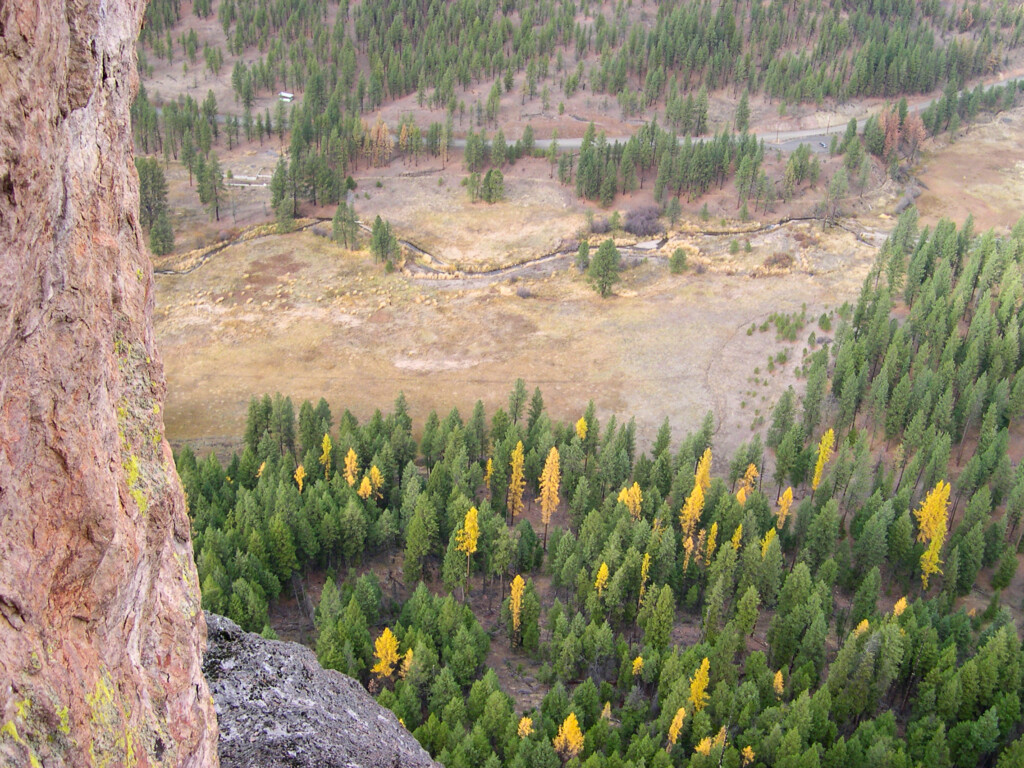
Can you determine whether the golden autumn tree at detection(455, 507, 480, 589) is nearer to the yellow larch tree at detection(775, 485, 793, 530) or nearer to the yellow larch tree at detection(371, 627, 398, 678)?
the yellow larch tree at detection(371, 627, 398, 678)

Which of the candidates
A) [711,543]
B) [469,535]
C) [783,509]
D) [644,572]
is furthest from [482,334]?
[644,572]

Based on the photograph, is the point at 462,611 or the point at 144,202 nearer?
the point at 462,611

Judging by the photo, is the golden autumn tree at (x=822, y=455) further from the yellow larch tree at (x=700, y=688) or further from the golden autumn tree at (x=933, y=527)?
the yellow larch tree at (x=700, y=688)

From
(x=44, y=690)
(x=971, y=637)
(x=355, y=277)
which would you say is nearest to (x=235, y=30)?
(x=355, y=277)

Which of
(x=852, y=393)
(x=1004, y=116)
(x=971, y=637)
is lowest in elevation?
(x=971, y=637)

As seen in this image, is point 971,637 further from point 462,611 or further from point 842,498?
point 462,611

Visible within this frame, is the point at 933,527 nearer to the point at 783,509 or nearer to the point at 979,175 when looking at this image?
the point at 783,509

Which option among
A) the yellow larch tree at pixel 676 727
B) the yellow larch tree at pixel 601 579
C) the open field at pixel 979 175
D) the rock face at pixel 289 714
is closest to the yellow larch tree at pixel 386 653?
the yellow larch tree at pixel 601 579
